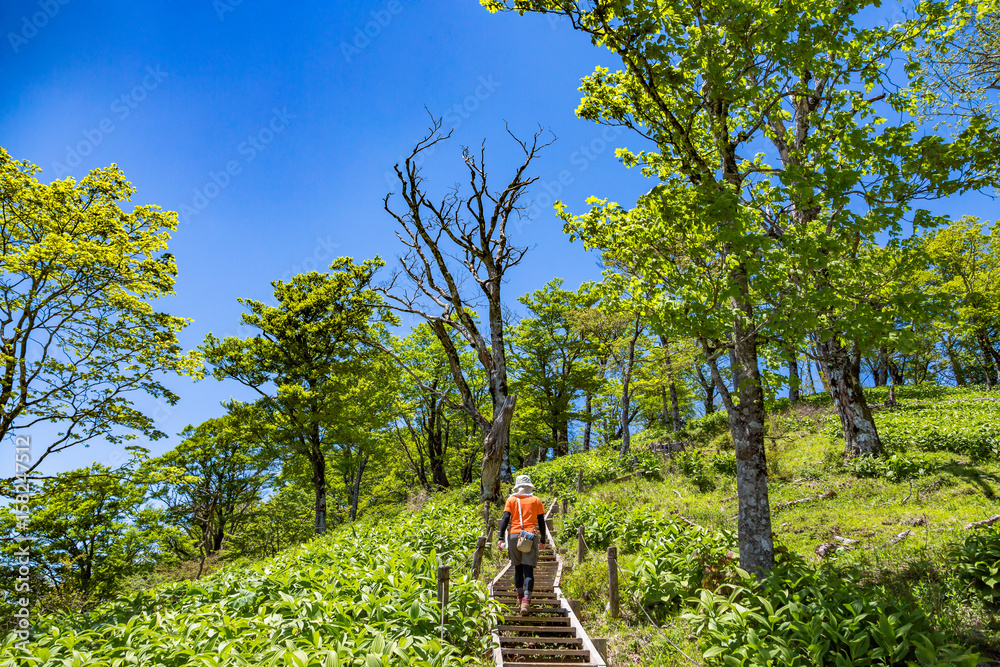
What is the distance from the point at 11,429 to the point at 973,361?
54490mm

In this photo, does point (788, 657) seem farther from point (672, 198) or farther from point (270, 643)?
point (672, 198)

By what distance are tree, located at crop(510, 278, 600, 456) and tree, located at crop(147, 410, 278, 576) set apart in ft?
47.7

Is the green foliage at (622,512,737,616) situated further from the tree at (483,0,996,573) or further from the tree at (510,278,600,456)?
the tree at (510,278,600,456)

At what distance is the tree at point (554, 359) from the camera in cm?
2820

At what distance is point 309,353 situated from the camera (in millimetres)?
21250

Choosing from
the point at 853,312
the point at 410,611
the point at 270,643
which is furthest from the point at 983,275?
the point at 270,643

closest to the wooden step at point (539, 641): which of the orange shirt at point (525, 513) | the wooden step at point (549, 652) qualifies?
the wooden step at point (549, 652)

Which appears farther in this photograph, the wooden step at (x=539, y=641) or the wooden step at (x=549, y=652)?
the wooden step at (x=539, y=641)

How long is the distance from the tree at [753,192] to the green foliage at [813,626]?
634 mm

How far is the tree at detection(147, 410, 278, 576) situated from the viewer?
20.3 m

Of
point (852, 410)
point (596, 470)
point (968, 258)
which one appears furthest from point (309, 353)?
point (968, 258)

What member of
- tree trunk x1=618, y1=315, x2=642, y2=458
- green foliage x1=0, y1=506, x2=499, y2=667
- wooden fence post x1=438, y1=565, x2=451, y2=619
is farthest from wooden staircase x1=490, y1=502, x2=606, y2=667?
Answer: tree trunk x1=618, y1=315, x2=642, y2=458

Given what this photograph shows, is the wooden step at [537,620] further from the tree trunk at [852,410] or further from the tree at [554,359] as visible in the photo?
the tree at [554,359]

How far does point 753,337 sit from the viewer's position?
7.02m
